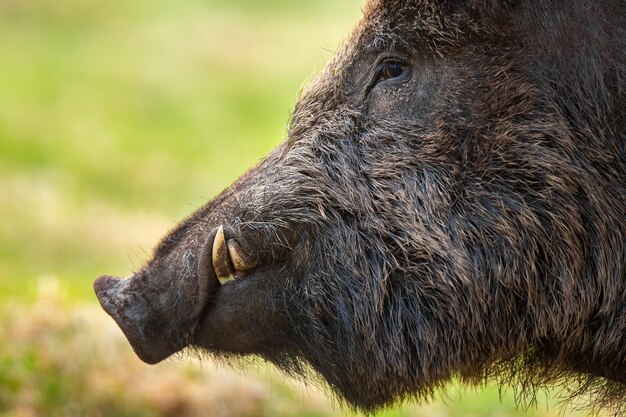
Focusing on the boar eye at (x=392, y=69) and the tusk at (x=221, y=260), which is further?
the boar eye at (x=392, y=69)

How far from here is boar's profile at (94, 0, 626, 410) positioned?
4102 mm

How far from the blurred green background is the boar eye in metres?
0.49

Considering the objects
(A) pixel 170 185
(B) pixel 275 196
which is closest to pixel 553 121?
(B) pixel 275 196

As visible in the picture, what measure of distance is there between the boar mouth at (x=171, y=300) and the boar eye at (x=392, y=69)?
0.98 m

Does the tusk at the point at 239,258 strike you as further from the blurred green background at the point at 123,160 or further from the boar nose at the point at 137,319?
the blurred green background at the point at 123,160

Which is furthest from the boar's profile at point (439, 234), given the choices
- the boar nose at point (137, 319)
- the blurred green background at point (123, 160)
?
the blurred green background at point (123, 160)

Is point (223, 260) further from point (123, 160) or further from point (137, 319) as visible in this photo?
point (123, 160)

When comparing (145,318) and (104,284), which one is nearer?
(145,318)

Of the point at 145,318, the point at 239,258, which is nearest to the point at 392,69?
the point at 239,258

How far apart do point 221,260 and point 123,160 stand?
9087 millimetres

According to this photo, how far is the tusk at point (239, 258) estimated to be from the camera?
4.18 metres

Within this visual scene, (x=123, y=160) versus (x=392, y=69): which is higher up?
(x=123, y=160)

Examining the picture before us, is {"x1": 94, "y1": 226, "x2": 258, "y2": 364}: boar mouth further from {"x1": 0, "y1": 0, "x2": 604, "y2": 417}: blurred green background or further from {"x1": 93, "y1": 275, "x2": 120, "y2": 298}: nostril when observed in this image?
{"x1": 0, "y1": 0, "x2": 604, "y2": 417}: blurred green background

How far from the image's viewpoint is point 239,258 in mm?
4184
